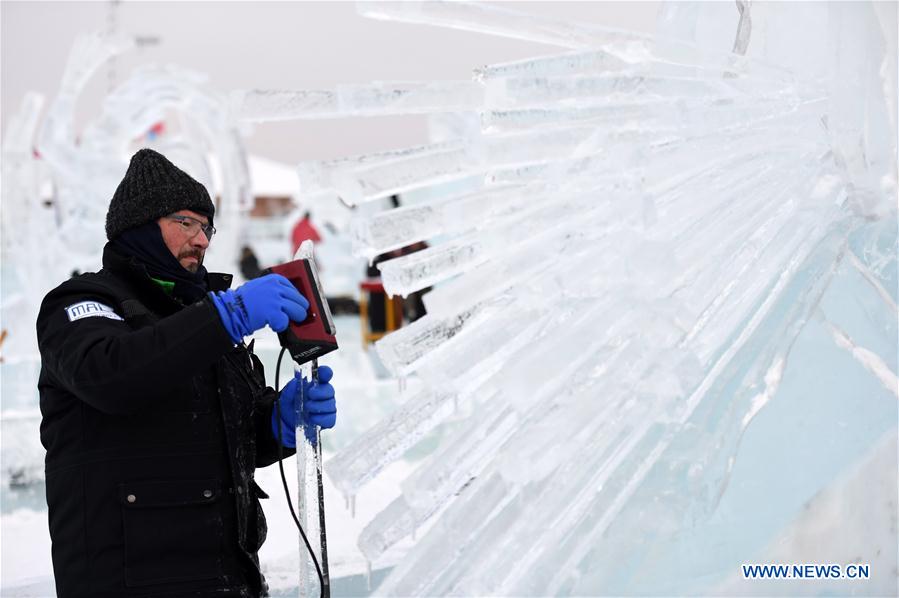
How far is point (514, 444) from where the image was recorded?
178 centimetres

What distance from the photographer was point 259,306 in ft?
5.15

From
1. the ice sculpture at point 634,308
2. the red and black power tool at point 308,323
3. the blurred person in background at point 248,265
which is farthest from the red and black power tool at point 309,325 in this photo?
the blurred person in background at point 248,265

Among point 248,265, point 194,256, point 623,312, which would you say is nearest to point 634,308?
point 623,312

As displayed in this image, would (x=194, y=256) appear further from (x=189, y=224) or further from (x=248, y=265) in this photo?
(x=248, y=265)

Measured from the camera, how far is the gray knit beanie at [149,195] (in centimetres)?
172

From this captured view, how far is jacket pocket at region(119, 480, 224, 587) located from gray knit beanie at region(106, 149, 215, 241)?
1.50 ft

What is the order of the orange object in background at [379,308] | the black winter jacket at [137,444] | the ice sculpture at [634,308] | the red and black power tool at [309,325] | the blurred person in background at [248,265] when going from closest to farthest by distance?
the black winter jacket at [137,444] < the red and black power tool at [309,325] < the ice sculpture at [634,308] < the orange object in background at [379,308] < the blurred person in background at [248,265]

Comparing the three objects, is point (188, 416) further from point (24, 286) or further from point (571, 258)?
point (24, 286)

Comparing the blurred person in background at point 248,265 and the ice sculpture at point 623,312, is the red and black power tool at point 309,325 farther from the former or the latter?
the blurred person in background at point 248,265

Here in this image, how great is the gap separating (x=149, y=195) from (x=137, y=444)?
1.41 ft

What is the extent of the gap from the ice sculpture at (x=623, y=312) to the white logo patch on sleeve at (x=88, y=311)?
38 cm

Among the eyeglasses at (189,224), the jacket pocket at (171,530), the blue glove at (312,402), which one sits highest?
the eyeglasses at (189,224)

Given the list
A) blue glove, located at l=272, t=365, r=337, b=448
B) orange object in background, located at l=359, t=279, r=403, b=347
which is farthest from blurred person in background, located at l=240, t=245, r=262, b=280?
blue glove, located at l=272, t=365, r=337, b=448

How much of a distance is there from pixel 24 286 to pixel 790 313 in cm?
542
